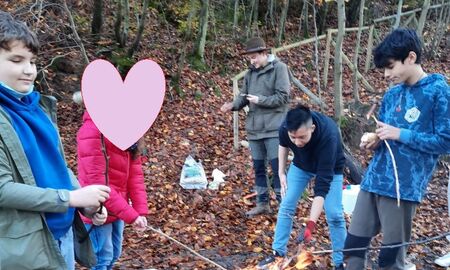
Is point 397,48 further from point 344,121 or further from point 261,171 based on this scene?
point 344,121

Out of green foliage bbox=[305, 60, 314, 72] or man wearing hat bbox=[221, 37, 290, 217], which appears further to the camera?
green foliage bbox=[305, 60, 314, 72]

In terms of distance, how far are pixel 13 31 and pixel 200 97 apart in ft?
25.6

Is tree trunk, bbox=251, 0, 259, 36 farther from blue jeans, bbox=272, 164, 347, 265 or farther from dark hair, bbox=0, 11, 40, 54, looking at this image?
dark hair, bbox=0, 11, 40, 54

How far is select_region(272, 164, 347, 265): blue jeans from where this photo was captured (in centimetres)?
436

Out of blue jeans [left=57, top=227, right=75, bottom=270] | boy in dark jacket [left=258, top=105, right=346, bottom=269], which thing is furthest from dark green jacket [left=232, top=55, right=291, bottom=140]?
blue jeans [left=57, top=227, right=75, bottom=270]

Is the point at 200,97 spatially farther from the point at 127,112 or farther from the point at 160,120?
the point at 127,112

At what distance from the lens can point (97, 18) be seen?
32.2ft

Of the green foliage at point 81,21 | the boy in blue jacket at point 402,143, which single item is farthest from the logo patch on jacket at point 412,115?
the green foliage at point 81,21

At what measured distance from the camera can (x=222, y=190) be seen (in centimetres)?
674

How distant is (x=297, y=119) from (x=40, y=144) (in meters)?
2.24

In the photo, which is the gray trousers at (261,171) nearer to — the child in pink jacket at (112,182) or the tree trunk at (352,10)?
the child in pink jacket at (112,182)

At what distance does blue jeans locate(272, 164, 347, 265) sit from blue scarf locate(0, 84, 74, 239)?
2513 millimetres

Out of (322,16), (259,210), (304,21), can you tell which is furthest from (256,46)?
(322,16)

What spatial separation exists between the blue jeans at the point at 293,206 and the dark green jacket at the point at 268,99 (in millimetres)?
1240
